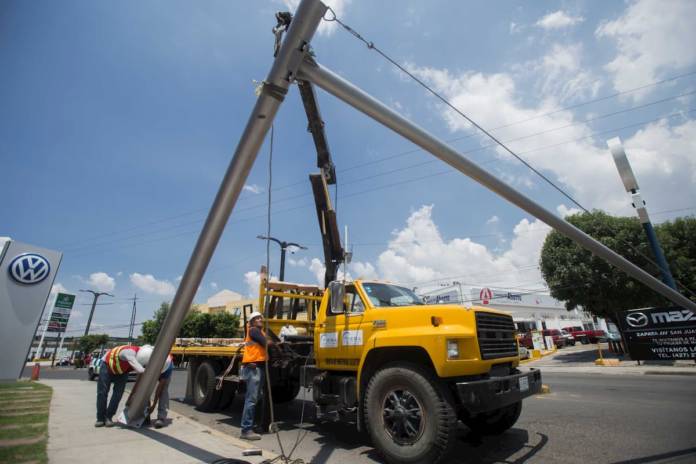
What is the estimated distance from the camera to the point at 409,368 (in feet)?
13.8

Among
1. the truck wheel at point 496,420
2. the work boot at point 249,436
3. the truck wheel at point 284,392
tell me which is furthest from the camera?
the truck wheel at point 284,392

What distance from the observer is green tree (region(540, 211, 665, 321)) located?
21.0 m

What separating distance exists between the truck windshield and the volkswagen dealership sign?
1428cm

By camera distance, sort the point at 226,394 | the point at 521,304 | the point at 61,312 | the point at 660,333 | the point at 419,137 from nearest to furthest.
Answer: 1. the point at 419,137
2. the point at 226,394
3. the point at 660,333
4. the point at 61,312
5. the point at 521,304

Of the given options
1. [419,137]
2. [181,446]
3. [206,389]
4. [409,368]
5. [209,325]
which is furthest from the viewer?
[209,325]

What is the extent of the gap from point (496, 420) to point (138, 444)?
Answer: 16.2 feet

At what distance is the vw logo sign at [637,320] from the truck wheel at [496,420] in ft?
28.9

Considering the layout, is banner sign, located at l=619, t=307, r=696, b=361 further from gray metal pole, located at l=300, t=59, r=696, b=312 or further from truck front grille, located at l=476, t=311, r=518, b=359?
truck front grille, located at l=476, t=311, r=518, b=359

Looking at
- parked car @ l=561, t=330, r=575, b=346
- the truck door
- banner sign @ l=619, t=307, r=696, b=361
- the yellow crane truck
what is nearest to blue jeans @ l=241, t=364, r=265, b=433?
the yellow crane truck

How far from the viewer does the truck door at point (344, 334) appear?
5039 millimetres

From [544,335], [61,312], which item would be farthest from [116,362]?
[544,335]

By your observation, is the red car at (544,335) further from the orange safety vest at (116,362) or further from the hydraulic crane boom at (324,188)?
the orange safety vest at (116,362)

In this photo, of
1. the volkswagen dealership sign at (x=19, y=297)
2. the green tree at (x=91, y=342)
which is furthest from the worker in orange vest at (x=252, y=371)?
the green tree at (x=91, y=342)

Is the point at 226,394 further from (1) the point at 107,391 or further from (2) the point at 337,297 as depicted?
(2) the point at 337,297
